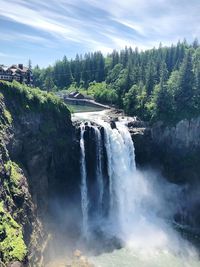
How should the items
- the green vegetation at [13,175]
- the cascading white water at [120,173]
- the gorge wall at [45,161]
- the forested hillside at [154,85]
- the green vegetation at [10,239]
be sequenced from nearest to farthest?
1. the green vegetation at [10,239]
2. the gorge wall at [45,161]
3. the green vegetation at [13,175]
4. the cascading white water at [120,173]
5. the forested hillside at [154,85]

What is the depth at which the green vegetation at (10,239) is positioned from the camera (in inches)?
1136

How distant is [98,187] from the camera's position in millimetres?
52812

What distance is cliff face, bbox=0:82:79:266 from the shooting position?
1367 inches

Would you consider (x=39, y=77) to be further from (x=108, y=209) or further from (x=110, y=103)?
(x=108, y=209)

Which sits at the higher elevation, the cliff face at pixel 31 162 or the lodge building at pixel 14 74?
the lodge building at pixel 14 74

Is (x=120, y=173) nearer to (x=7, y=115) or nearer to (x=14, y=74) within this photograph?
(x=7, y=115)

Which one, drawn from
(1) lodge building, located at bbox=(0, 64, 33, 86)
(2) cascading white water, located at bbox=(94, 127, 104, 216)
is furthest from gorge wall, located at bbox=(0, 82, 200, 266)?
(1) lodge building, located at bbox=(0, 64, 33, 86)

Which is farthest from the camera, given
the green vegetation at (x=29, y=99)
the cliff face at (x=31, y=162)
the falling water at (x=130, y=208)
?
the falling water at (x=130, y=208)

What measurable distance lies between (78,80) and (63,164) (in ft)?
328

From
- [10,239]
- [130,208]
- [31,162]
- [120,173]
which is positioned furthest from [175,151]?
[10,239]

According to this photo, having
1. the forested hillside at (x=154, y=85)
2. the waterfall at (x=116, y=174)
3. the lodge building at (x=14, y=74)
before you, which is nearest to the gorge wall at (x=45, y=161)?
the waterfall at (x=116, y=174)

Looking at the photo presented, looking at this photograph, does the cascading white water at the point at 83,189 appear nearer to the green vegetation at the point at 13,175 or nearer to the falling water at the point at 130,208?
the falling water at the point at 130,208

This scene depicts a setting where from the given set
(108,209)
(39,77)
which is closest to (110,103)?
(108,209)

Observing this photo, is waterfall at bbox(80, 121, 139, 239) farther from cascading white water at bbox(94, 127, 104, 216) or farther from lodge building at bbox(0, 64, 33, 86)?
lodge building at bbox(0, 64, 33, 86)
